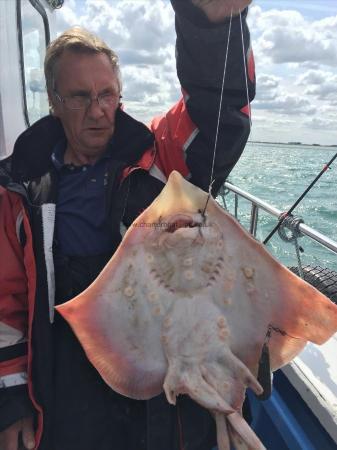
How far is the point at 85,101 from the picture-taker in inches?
66.5

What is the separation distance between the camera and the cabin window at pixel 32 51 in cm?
273

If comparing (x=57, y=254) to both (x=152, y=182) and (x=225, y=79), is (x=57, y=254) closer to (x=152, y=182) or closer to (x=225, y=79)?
(x=152, y=182)

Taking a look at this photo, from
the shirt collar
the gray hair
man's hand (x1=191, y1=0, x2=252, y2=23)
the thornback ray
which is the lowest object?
the thornback ray

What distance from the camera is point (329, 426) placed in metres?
1.58

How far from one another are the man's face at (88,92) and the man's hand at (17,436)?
1.13 m

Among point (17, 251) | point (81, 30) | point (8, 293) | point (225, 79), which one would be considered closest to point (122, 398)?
point (8, 293)

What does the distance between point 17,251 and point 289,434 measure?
1392mm

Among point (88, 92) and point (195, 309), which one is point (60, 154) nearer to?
point (88, 92)

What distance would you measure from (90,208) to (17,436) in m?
0.92

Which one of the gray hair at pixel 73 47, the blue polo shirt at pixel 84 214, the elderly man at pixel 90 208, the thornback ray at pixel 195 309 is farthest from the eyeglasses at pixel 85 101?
the thornback ray at pixel 195 309

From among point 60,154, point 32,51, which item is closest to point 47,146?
point 60,154

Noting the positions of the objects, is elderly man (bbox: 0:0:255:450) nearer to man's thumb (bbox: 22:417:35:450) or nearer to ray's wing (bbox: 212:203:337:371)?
man's thumb (bbox: 22:417:35:450)

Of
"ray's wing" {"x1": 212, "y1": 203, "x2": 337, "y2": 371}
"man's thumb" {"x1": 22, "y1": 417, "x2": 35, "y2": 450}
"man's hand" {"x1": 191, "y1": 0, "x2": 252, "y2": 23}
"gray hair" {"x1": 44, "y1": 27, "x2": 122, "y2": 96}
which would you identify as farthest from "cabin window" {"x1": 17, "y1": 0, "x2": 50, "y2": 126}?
"ray's wing" {"x1": 212, "y1": 203, "x2": 337, "y2": 371}

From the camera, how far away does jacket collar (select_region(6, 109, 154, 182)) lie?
170 cm
